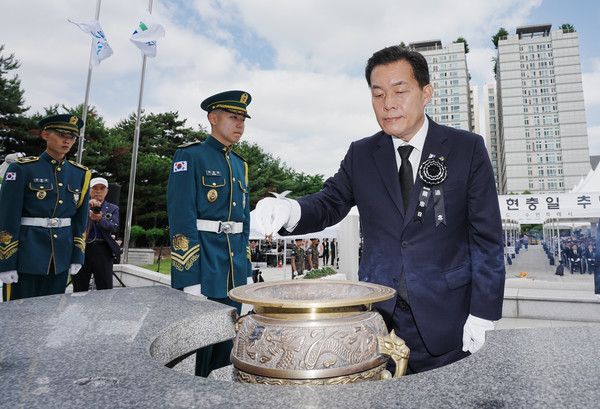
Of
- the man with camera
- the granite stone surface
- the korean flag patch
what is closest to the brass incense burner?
the granite stone surface

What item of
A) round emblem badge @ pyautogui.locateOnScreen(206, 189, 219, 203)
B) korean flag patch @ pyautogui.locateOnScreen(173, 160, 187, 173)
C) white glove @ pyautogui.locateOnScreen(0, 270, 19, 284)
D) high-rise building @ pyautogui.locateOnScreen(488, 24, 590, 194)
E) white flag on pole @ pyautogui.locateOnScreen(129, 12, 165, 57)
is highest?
high-rise building @ pyautogui.locateOnScreen(488, 24, 590, 194)

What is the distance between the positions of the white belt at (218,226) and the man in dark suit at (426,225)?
115 centimetres

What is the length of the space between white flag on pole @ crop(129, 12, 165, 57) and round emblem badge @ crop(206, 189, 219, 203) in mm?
12791

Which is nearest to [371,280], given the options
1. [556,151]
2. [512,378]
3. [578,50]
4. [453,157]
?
[453,157]

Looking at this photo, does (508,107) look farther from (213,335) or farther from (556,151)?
(213,335)

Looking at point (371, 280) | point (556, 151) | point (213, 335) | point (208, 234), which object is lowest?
point (213, 335)

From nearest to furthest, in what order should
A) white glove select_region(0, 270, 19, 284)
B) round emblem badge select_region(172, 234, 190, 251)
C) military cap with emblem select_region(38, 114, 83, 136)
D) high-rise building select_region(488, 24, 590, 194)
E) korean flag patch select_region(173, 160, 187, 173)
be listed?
round emblem badge select_region(172, 234, 190, 251) < korean flag patch select_region(173, 160, 187, 173) < white glove select_region(0, 270, 19, 284) < military cap with emblem select_region(38, 114, 83, 136) < high-rise building select_region(488, 24, 590, 194)

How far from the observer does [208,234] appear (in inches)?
114

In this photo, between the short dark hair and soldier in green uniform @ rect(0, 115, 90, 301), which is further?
soldier in green uniform @ rect(0, 115, 90, 301)

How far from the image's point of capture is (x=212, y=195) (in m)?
2.97

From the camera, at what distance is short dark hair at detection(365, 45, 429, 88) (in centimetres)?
176

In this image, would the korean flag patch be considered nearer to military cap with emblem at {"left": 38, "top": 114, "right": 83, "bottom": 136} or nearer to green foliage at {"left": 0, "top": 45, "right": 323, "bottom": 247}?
military cap with emblem at {"left": 38, "top": 114, "right": 83, "bottom": 136}

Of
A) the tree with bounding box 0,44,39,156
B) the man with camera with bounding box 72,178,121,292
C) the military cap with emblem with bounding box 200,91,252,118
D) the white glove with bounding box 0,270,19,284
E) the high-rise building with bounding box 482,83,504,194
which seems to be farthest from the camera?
the high-rise building with bounding box 482,83,504,194

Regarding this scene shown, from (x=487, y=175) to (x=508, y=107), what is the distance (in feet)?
314
